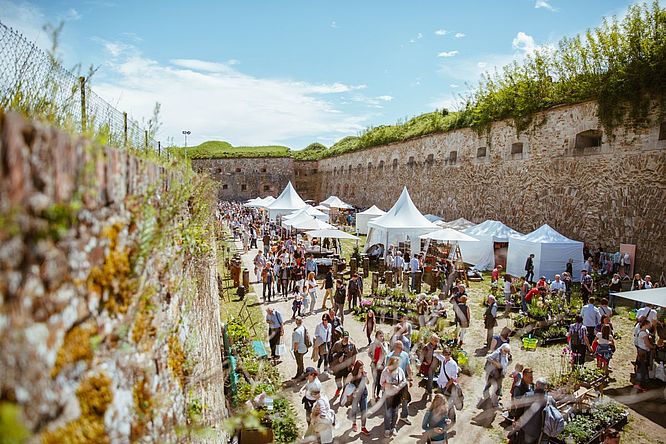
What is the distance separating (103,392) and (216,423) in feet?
10.2

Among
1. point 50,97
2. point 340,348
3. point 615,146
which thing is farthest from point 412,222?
point 50,97

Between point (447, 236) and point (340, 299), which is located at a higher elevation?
point (447, 236)

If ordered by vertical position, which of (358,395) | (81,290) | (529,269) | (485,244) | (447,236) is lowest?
(358,395)

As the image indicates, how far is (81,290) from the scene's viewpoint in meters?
1.64

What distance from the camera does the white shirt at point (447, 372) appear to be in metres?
7.23

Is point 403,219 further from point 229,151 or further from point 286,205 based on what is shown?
point 229,151

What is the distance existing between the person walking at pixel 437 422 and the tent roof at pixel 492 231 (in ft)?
38.7

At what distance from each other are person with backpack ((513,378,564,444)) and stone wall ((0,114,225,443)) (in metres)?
5.16

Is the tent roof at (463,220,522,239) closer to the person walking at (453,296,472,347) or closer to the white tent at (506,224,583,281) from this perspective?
the white tent at (506,224,583,281)

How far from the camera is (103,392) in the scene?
176 cm

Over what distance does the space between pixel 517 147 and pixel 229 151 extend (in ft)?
136

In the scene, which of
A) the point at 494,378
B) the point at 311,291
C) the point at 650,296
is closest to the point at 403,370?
the point at 494,378

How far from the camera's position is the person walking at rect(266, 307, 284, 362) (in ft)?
29.3

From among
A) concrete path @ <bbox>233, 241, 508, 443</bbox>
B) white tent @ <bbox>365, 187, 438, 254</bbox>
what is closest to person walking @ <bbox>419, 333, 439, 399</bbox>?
concrete path @ <bbox>233, 241, 508, 443</bbox>
